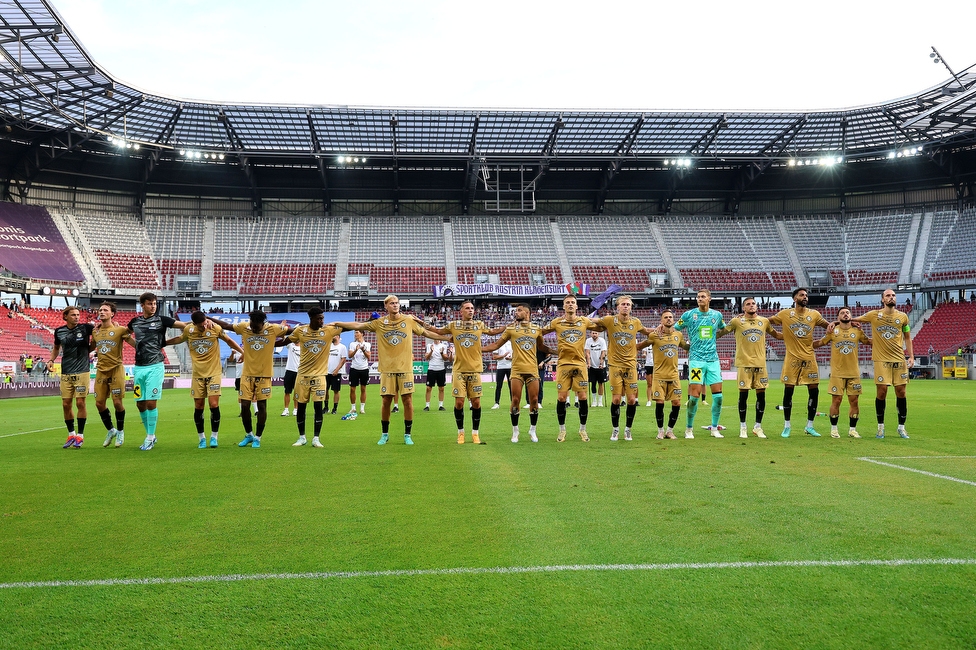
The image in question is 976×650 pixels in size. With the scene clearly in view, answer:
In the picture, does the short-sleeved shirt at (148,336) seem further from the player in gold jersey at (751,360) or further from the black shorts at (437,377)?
the player in gold jersey at (751,360)

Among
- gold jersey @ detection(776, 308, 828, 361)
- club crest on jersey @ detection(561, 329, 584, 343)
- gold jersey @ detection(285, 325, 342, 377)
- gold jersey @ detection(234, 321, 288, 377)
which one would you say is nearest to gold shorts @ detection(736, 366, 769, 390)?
gold jersey @ detection(776, 308, 828, 361)

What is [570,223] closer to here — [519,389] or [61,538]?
[519,389]

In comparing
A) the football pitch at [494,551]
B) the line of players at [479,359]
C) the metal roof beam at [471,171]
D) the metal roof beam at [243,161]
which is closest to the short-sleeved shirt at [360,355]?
the line of players at [479,359]

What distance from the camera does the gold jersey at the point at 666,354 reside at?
A: 11.1 m

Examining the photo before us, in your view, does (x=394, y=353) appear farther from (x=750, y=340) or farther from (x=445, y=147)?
(x=445, y=147)

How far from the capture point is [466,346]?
10.7 meters

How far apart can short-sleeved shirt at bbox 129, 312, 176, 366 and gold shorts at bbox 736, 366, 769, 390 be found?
9.55 m

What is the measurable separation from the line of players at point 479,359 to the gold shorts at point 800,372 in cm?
2

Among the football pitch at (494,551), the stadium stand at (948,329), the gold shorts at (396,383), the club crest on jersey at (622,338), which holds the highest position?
the stadium stand at (948,329)

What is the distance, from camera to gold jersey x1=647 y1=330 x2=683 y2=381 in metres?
11.1

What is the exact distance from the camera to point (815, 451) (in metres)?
9.30

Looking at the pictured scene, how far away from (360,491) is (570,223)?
5080 centimetres

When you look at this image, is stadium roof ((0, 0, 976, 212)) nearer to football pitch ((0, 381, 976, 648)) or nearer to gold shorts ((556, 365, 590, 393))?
gold shorts ((556, 365, 590, 393))

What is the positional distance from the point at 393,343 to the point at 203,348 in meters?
3.13
